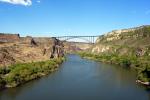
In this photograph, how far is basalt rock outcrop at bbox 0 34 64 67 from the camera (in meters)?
55.1

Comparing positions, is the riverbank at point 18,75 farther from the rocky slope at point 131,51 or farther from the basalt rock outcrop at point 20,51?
the rocky slope at point 131,51

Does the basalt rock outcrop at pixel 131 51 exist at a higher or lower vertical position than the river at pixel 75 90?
higher

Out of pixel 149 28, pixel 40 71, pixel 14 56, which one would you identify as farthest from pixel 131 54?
pixel 40 71

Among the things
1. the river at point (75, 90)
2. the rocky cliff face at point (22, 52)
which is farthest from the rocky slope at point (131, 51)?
the river at point (75, 90)

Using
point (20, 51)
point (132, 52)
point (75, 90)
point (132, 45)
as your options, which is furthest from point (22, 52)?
point (132, 45)

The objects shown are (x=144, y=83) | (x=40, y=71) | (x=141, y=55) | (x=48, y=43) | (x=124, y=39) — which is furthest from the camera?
(x=124, y=39)

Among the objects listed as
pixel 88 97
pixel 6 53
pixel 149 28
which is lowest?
pixel 88 97

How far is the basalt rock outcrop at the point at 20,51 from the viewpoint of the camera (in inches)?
2171

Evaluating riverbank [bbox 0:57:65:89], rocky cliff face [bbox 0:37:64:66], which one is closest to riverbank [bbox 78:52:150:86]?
riverbank [bbox 0:57:65:89]

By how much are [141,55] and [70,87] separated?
1680 inches

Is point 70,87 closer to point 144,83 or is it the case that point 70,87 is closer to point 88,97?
point 88,97

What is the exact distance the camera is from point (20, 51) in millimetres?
62750

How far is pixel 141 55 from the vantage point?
7431cm

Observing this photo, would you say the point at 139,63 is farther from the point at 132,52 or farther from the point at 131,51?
the point at 131,51
